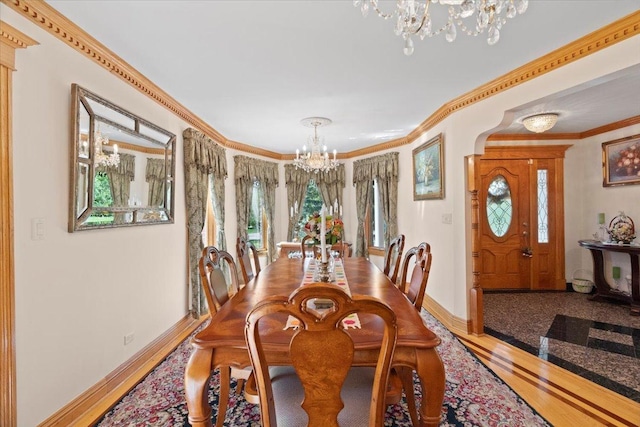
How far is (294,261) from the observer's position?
3.38 m

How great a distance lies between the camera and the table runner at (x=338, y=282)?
1.46m

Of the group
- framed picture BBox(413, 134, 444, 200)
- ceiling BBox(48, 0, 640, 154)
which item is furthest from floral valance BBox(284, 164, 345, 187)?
ceiling BBox(48, 0, 640, 154)

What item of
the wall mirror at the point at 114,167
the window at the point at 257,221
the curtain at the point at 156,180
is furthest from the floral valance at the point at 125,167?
the window at the point at 257,221

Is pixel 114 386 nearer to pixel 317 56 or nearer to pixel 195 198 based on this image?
pixel 195 198

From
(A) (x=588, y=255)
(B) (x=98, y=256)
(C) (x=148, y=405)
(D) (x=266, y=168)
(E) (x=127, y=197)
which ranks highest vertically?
(D) (x=266, y=168)

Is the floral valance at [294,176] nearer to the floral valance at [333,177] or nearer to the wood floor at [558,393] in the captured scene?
the floral valance at [333,177]

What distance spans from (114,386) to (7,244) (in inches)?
52.1

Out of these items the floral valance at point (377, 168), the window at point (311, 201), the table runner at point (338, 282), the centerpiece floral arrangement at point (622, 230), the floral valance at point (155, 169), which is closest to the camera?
the table runner at point (338, 282)

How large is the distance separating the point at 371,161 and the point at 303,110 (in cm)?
230

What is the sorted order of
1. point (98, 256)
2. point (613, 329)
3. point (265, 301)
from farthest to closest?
point (613, 329), point (98, 256), point (265, 301)

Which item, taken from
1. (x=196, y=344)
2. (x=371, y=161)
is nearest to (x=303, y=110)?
(x=371, y=161)

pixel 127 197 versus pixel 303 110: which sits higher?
pixel 303 110

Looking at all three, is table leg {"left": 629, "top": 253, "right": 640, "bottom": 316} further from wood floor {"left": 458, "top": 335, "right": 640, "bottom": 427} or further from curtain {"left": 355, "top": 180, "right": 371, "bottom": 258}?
curtain {"left": 355, "top": 180, "right": 371, "bottom": 258}

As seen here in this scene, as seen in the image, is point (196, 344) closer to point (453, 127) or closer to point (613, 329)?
point (453, 127)
